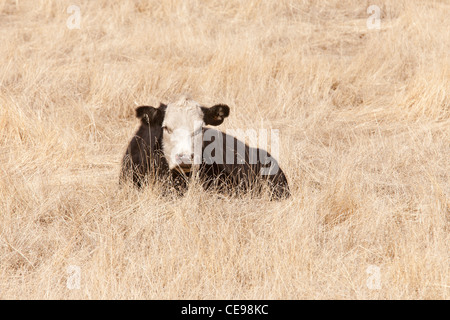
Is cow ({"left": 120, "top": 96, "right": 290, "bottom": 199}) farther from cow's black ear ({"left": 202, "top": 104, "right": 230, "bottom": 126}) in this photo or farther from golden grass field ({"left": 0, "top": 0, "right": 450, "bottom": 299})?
golden grass field ({"left": 0, "top": 0, "right": 450, "bottom": 299})

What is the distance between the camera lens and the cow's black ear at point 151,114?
4.74m

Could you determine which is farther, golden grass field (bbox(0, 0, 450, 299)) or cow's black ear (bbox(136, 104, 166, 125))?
cow's black ear (bbox(136, 104, 166, 125))

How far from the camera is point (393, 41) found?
26.2ft

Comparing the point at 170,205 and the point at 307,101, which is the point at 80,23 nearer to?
the point at 307,101

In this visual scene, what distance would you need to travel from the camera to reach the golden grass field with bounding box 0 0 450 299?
3.43m

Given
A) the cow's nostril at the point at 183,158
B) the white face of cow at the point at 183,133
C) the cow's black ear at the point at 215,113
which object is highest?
the cow's black ear at the point at 215,113

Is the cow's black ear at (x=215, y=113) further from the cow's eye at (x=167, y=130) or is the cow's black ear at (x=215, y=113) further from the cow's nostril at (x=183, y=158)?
the cow's nostril at (x=183, y=158)

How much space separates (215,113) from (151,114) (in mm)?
606

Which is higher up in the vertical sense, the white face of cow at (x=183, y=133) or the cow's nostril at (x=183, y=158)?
the white face of cow at (x=183, y=133)

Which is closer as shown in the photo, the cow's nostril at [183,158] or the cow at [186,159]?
the cow's nostril at [183,158]

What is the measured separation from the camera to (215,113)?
196 inches

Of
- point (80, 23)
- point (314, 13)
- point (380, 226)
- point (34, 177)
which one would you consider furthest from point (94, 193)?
point (314, 13)

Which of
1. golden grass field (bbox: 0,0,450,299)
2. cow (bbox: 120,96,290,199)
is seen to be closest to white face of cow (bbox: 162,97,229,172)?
cow (bbox: 120,96,290,199)

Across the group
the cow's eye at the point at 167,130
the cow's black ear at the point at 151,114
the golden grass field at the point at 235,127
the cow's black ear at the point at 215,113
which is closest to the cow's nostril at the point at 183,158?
the golden grass field at the point at 235,127
